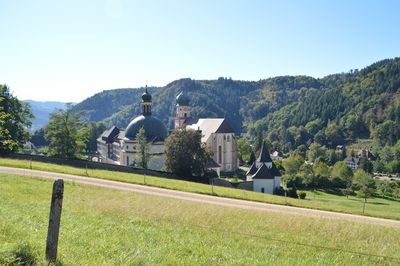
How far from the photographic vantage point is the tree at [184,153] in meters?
43.3

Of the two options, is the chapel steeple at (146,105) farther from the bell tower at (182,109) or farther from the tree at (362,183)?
the tree at (362,183)

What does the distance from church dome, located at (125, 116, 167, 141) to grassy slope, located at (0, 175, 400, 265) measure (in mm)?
37812

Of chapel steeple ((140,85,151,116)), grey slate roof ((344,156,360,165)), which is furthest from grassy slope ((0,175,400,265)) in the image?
grey slate roof ((344,156,360,165))

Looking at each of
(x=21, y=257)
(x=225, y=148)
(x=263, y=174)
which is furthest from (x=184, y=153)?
(x=21, y=257)

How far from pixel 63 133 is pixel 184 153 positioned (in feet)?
50.3

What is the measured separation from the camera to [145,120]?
60344 millimetres

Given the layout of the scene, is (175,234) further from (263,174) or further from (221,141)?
(221,141)

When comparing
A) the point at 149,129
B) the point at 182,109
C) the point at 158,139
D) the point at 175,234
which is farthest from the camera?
the point at 182,109

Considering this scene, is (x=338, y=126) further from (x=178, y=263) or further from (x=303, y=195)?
(x=178, y=263)

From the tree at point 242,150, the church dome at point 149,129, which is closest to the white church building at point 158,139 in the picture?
the church dome at point 149,129

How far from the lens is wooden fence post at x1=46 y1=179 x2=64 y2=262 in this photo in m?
6.56

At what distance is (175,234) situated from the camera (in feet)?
38.9

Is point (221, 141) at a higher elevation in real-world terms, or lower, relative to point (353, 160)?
higher

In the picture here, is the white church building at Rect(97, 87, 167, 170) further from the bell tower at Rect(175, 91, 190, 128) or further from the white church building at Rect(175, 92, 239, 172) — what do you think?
the bell tower at Rect(175, 91, 190, 128)
